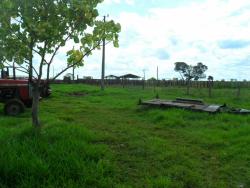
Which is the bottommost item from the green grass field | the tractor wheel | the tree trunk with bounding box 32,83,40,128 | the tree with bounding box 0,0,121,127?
the green grass field

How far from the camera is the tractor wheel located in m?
11.8

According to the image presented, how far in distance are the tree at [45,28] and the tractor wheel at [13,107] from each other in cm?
546

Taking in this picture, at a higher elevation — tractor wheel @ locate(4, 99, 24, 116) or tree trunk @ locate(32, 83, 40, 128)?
tree trunk @ locate(32, 83, 40, 128)

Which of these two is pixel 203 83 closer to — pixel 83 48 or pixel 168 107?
pixel 168 107

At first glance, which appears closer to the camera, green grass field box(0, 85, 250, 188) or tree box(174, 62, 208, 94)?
green grass field box(0, 85, 250, 188)

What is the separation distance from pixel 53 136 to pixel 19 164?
161cm

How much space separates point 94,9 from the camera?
6.38m

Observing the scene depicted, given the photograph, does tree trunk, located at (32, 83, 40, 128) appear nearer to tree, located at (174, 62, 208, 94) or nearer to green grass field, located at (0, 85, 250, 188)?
green grass field, located at (0, 85, 250, 188)

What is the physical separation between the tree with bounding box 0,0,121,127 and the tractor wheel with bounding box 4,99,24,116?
5.46 m

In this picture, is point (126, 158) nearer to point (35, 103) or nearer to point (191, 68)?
point (35, 103)

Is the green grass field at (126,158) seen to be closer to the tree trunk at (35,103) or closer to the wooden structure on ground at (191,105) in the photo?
the tree trunk at (35,103)

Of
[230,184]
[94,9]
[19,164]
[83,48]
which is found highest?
[94,9]

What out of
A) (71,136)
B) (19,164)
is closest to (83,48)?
(71,136)

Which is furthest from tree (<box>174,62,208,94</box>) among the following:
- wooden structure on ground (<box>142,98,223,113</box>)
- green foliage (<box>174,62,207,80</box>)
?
wooden structure on ground (<box>142,98,223,113</box>)
